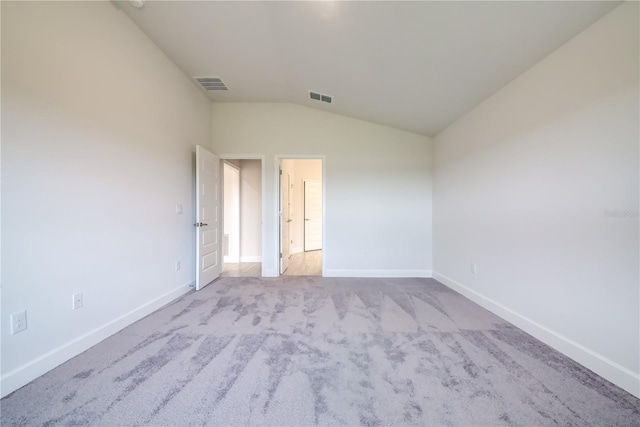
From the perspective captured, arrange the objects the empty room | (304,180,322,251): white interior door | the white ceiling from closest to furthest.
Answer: the empty room, the white ceiling, (304,180,322,251): white interior door

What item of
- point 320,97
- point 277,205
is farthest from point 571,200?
point 277,205

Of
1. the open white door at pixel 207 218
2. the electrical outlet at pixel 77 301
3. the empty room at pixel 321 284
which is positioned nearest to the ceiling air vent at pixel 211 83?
the empty room at pixel 321 284

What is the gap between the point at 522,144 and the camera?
83.9 inches

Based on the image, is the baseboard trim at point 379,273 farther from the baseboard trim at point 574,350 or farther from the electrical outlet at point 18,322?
the electrical outlet at point 18,322

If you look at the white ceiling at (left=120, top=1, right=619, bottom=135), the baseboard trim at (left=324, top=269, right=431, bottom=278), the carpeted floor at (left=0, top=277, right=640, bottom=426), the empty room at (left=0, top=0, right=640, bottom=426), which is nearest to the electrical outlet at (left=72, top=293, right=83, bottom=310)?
the empty room at (left=0, top=0, right=640, bottom=426)

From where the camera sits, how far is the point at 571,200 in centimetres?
171

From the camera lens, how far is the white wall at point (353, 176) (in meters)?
3.89

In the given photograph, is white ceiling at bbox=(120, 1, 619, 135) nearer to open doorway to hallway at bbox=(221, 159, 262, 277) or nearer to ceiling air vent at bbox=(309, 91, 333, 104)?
ceiling air vent at bbox=(309, 91, 333, 104)

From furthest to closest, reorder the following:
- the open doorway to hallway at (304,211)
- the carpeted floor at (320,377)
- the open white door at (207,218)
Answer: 1. the open doorway to hallway at (304,211)
2. the open white door at (207,218)
3. the carpeted floor at (320,377)

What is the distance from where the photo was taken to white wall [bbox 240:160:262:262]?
5.10 m

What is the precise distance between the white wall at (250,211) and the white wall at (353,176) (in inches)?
47.5

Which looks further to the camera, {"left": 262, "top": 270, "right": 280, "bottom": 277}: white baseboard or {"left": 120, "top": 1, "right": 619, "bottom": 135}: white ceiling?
{"left": 262, "top": 270, "right": 280, "bottom": 277}: white baseboard

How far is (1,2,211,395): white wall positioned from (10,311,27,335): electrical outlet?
3cm

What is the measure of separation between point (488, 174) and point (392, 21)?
6.06 ft
